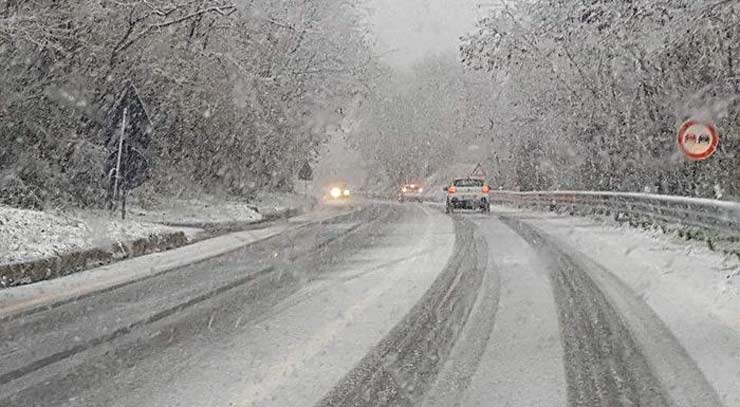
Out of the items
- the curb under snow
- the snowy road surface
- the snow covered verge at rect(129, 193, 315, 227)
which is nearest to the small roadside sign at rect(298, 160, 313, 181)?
the snow covered verge at rect(129, 193, 315, 227)

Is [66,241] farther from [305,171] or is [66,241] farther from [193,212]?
[305,171]

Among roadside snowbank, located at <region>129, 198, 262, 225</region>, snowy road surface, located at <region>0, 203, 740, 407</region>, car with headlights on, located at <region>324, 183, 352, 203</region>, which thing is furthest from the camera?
car with headlights on, located at <region>324, 183, 352, 203</region>

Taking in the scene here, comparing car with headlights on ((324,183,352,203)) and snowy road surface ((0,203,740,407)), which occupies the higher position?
car with headlights on ((324,183,352,203))

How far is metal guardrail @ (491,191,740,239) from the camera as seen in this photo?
11547mm

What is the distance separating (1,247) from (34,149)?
8.02 m

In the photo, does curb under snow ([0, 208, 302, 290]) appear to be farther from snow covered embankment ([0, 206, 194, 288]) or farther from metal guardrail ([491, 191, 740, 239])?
metal guardrail ([491, 191, 740, 239])

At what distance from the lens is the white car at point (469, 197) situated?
98.0ft

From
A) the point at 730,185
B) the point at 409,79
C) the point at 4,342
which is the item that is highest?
the point at 409,79

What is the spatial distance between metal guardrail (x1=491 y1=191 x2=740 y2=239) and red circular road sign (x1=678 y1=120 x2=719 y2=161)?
865mm

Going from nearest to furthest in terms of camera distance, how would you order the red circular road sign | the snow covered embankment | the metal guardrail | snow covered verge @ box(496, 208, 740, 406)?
snow covered verge @ box(496, 208, 740, 406) < the snow covered embankment < the metal guardrail < the red circular road sign

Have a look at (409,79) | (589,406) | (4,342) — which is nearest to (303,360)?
(589,406)

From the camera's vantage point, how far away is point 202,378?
15.7 feet

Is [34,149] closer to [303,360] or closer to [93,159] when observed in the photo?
[93,159]

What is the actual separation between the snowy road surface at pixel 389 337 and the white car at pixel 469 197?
18.5 meters
